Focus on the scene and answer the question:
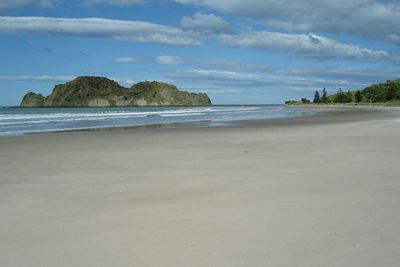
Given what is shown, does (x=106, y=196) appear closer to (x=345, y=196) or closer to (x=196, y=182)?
(x=196, y=182)

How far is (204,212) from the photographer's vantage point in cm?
535

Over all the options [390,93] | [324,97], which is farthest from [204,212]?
[324,97]

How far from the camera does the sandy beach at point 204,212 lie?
392 centimetres

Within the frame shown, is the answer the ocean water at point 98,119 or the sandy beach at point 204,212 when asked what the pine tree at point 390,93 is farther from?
the sandy beach at point 204,212

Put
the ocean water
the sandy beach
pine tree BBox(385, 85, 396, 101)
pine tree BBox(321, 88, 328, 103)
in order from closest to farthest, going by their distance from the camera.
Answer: the sandy beach
the ocean water
pine tree BBox(385, 85, 396, 101)
pine tree BBox(321, 88, 328, 103)

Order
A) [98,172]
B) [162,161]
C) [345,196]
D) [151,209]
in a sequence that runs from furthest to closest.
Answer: [162,161] → [98,172] → [345,196] → [151,209]

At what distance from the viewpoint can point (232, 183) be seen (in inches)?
286

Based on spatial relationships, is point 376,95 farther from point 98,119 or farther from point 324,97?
point 98,119

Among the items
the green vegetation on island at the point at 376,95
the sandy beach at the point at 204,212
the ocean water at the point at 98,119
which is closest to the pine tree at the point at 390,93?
the green vegetation on island at the point at 376,95

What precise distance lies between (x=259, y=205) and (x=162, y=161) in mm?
5064

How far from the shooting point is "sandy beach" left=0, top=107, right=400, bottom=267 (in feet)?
12.9

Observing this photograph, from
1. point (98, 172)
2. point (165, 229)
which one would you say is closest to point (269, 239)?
point (165, 229)

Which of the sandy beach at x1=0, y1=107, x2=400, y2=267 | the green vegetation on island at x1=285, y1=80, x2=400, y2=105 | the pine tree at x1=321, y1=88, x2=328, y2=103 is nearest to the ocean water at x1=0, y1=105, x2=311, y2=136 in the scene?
the sandy beach at x1=0, y1=107, x2=400, y2=267

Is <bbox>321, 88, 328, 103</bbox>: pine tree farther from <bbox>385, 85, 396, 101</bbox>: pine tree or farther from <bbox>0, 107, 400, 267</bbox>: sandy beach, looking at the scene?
<bbox>0, 107, 400, 267</bbox>: sandy beach
